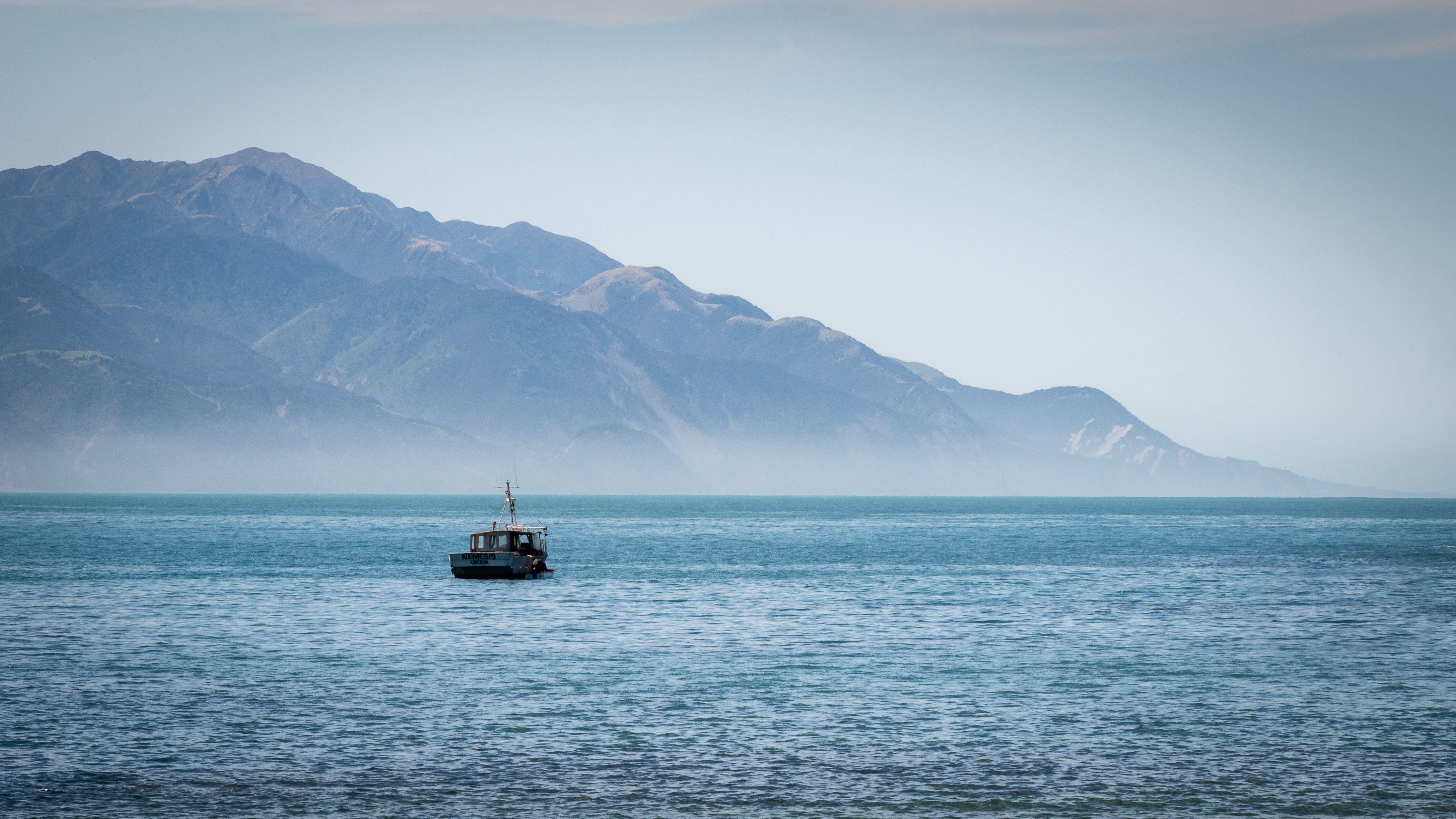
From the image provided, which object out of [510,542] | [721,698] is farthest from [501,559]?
[721,698]

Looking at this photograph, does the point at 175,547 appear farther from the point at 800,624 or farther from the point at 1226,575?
the point at 1226,575

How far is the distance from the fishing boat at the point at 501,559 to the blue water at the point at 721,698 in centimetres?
241

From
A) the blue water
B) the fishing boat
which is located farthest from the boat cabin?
the blue water

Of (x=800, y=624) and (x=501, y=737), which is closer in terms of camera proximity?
(x=501, y=737)

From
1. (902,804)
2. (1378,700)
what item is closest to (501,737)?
(902,804)

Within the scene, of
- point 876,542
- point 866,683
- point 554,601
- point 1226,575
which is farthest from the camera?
point 876,542

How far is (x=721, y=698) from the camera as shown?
141 feet

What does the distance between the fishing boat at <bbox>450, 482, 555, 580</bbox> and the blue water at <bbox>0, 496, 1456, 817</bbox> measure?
2410 mm

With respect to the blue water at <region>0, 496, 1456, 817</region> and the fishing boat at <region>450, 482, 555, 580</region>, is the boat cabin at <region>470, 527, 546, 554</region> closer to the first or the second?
the fishing boat at <region>450, 482, 555, 580</region>

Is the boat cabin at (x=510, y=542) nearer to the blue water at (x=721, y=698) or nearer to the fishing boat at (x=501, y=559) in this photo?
the fishing boat at (x=501, y=559)

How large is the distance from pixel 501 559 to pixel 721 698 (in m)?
49.6

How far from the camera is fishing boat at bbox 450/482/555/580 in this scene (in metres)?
90.5

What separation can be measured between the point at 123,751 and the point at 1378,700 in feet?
122

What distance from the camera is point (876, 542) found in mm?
155500
